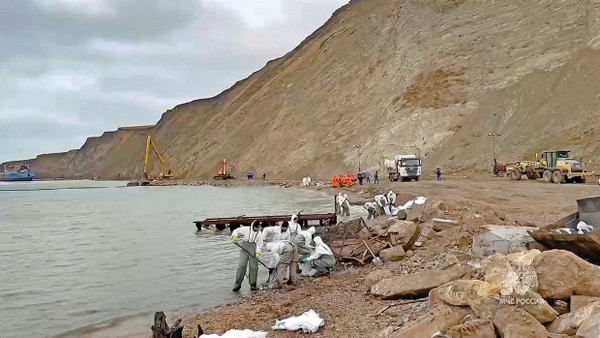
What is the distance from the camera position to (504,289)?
5922mm

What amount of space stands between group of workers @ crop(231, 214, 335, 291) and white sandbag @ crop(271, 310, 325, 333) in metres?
3.11

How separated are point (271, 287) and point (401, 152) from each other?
4210cm

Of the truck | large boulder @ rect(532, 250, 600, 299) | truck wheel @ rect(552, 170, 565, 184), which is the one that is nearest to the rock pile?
large boulder @ rect(532, 250, 600, 299)

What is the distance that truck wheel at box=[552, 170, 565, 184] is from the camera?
1227 inches

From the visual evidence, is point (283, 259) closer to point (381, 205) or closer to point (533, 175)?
point (381, 205)

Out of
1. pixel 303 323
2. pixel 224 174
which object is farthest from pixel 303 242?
pixel 224 174

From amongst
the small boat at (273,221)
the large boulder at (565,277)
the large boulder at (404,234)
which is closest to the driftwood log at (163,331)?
the large boulder at (565,277)

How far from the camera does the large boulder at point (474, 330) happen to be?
17.1ft

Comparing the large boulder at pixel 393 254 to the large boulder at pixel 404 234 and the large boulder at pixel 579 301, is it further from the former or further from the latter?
the large boulder at pixel 579 301

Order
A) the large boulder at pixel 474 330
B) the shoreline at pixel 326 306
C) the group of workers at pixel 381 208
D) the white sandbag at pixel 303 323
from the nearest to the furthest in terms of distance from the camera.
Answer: the large boulder at pixel 474 330, the shoreline at pixel 326 306, the white sandbag at pixel 303 323, the group of workers at pixel 381 208

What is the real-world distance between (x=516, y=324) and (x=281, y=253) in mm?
6750

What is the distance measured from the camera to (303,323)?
7.92 metres

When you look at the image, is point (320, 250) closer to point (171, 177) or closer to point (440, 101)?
point (440, 101)

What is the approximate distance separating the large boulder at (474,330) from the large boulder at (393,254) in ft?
22.0
